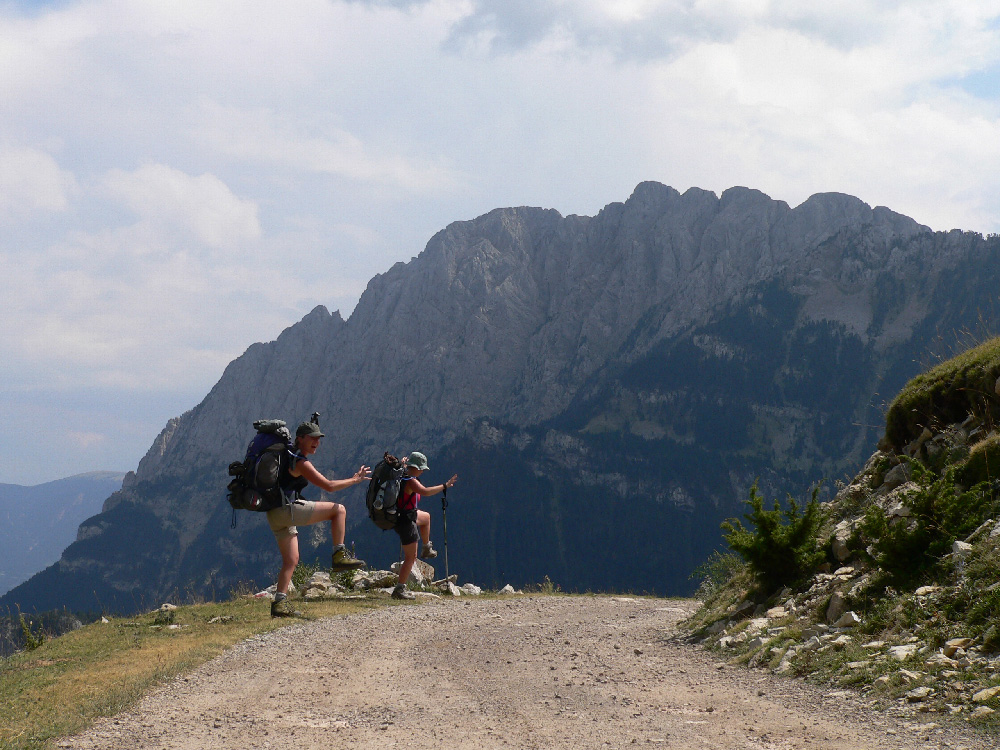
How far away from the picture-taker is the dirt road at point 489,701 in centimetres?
656

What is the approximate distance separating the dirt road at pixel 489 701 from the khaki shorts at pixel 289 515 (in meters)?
1.94

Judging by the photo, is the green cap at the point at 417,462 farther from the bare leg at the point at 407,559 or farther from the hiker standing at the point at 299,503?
the hiker standing at the point at 299,503

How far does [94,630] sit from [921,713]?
1322 cm

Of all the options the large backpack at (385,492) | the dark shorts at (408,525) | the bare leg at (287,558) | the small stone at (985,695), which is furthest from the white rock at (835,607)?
the dark shorts at (408,525)

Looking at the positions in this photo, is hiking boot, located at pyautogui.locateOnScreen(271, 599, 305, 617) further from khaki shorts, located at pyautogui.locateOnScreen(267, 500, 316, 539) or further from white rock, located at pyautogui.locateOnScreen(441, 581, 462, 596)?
white rock, located at pyautogui.locateOnScreen(441, 581, 462, 596)

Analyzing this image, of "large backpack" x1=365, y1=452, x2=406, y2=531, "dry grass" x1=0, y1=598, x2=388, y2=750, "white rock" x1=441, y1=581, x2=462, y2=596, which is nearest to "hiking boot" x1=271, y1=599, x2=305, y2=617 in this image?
"dry grass" x1=0, y1=598, x2=388, y2=750

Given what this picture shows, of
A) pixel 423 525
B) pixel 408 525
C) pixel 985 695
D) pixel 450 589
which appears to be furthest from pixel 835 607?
pixel 450 589

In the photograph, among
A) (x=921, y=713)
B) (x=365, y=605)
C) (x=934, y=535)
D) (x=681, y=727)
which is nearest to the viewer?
(x=921, y=713)

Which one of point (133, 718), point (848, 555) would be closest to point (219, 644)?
point (133, 718)

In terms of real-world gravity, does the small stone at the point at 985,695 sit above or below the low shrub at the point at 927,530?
below

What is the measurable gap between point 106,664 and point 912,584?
32.8 feet

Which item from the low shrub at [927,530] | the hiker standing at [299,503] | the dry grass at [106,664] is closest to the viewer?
the dry grass at [106,664]

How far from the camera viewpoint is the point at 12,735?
6.95m

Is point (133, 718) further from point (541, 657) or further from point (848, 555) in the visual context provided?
point (848, 555)
